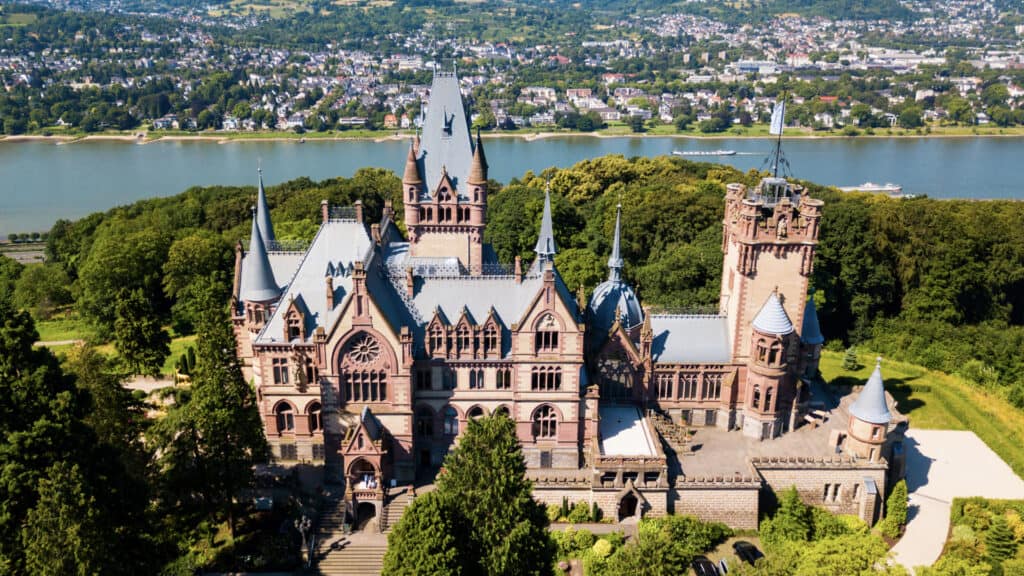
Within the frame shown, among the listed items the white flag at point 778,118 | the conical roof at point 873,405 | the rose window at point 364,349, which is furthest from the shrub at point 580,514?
the white flag at point 778,118

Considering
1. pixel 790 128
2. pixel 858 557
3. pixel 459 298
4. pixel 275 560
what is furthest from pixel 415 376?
pixel 790 128

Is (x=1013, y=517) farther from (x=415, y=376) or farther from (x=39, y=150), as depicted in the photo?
(x=39, y=150)

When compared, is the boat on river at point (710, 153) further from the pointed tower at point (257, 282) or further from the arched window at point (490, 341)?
the arched window at point (490, 341)

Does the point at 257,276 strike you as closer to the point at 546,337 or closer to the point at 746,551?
the point at 546,337

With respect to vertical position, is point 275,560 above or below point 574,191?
below

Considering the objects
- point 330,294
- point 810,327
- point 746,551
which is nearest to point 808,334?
point 810,327
